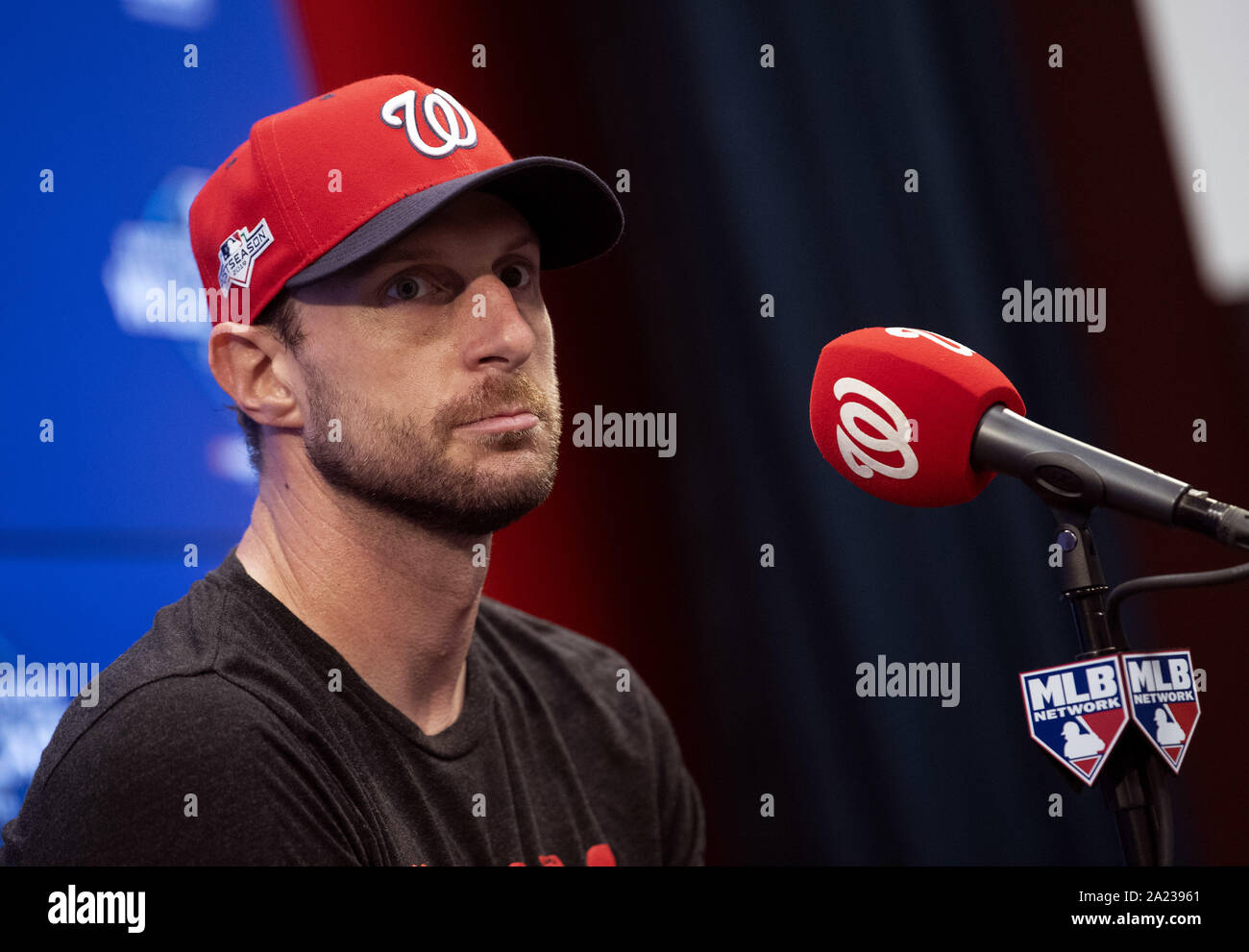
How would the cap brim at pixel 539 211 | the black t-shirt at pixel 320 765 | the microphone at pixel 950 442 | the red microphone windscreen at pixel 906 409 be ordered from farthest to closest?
the cap brim at pixel 539 211
the black t-shirt at pixel 320 765
the red microphone windscreen at pixel 906 409
the microphone at pixel 950 442

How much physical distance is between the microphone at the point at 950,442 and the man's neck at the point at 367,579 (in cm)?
50

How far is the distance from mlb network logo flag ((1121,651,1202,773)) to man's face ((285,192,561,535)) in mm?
666

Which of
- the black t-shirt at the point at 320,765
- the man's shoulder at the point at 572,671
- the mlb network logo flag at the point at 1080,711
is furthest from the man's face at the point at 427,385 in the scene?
the mlb network logo flag at the point at 1080,711

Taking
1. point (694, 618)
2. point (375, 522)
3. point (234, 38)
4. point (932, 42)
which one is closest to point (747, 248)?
point (932, 42)

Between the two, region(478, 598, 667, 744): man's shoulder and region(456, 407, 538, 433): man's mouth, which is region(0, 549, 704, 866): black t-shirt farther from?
region(456, 407, 538, 433): man's mouth

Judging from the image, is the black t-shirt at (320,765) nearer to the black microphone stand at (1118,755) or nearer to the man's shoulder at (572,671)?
the man's shoulder at (572,671)

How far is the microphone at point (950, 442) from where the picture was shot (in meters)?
0.79

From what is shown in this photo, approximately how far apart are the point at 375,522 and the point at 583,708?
0.47 m

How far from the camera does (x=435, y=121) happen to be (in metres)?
1.26

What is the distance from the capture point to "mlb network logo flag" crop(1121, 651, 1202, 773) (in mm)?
872

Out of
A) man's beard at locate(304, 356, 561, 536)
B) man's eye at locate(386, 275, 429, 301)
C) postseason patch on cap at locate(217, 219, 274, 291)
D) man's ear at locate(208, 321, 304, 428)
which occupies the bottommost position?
man's beard at locate(304, 356, 561, 536)

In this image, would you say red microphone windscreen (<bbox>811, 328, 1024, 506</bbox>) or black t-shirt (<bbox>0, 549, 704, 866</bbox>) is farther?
black t-shirt (<bbox>0, 549, 704, 866</bbox>)

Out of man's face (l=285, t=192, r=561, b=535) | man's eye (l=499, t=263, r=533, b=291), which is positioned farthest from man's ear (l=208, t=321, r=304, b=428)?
man's eye (l=499, t=263, r=533, b=291)

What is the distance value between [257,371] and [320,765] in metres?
0.48
